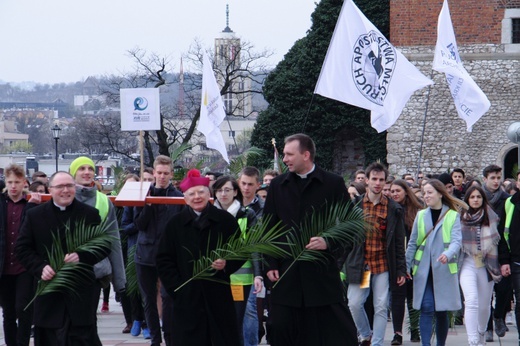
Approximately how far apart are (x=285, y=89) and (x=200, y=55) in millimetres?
16678

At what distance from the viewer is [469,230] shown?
35.9 ft

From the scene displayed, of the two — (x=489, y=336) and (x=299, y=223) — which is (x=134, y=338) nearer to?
(x=489, y=336)

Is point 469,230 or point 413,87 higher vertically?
point 413,87

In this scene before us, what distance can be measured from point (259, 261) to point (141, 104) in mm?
2796

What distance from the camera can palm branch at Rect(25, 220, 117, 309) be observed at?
314 inches

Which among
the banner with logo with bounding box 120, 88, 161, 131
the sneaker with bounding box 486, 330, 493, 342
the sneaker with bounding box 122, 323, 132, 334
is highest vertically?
the banner with logo with bounding box 120, 88, 161, 131

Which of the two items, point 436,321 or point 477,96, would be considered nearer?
point 436,321

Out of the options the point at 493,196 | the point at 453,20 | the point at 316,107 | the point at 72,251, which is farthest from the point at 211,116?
the point at 316,107

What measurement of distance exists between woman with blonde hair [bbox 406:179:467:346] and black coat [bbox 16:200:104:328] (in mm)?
3557

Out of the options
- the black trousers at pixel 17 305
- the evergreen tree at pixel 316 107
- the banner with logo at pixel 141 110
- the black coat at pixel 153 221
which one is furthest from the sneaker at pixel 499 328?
the evergreen tree at pixel 316 107

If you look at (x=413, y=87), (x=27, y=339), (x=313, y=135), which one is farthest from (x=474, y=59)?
(x=27, y=339)

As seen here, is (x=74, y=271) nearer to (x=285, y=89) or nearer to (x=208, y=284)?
(x=208, y=284)

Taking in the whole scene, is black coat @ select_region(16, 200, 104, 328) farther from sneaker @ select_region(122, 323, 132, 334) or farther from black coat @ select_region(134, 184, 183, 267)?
sneaker @ select_region(122, 323, 132, 334)

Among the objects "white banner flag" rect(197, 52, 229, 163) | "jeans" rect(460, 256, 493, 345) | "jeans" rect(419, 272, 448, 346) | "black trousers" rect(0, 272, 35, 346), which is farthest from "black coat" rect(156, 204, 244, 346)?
"white banner flag" rect(197, 52, 229, 163)
